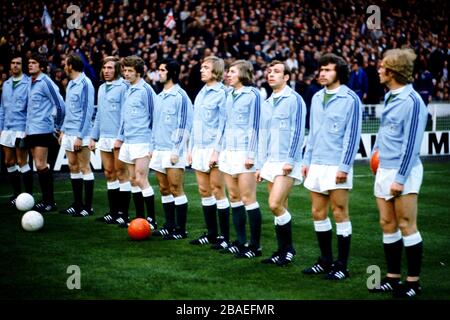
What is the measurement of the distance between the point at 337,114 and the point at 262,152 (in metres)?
1.32

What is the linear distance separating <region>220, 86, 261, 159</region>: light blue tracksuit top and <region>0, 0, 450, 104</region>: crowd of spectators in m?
9.65

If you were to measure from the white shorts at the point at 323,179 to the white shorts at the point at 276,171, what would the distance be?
0.49 metres

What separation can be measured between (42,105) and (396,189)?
22.9 feet

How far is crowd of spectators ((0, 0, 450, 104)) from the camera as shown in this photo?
22234mm

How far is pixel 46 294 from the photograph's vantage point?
721cm

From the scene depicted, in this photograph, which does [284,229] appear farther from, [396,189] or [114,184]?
[114,184]

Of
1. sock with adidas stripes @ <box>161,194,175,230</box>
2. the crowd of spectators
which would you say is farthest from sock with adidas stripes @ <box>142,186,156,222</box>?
the crowd of spectators

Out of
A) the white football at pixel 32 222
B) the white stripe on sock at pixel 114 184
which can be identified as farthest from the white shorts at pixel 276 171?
the white football at pixel 32 222

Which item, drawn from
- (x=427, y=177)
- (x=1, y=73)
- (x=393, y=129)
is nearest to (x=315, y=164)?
(x=393, y=129)

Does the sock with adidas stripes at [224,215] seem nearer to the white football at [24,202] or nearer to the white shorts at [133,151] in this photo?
the white shorts at [133,151]

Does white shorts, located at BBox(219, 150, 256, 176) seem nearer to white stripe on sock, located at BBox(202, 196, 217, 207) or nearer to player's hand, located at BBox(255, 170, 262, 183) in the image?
player's hand, located at BBox(255, 170, 262, 183)

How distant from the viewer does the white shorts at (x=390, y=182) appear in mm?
6801

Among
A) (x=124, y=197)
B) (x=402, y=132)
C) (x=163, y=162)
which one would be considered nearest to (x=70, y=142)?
(x=124, y=197)
